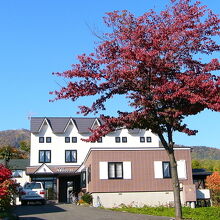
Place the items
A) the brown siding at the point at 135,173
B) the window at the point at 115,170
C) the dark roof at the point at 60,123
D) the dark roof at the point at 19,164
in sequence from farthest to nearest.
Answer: the dark roof at the point at 19,164 < the dark roof at the point at 60,123 < the window at the point at 115,170 < the brown siding at the point at 135,173

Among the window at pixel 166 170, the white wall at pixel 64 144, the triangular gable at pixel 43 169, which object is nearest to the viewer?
the window at pixel 166 170

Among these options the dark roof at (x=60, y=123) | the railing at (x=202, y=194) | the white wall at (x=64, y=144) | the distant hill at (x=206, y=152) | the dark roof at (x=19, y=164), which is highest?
the distant hill at (x=206, y=152)

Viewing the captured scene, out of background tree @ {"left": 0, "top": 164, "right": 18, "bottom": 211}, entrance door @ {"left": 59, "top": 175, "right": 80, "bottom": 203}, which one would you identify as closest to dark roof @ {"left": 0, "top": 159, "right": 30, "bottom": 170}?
entrance door @ {"left": 59, "top": 175, "right": 80, "bottom": 203}

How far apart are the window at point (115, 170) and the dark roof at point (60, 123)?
19.2 metres

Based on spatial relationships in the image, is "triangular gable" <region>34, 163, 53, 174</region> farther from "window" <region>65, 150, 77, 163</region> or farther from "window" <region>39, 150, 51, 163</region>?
"window" <region>65, 150, 77, 163</region>

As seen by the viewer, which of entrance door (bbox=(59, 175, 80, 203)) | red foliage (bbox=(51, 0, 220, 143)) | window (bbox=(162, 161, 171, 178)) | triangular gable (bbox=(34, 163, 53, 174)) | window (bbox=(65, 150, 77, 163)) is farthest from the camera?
window (bbox=(65, 150, 77, 163))

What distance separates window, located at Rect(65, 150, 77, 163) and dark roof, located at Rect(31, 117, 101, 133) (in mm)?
2771

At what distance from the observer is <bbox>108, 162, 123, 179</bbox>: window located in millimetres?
25641

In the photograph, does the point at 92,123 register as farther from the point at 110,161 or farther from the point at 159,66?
the point at 159,66

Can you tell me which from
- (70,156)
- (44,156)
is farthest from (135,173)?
(44,156)

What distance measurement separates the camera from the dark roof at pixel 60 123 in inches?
1761

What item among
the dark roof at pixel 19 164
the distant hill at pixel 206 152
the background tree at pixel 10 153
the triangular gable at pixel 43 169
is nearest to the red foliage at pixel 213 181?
the triangular gable at pixel 43 169

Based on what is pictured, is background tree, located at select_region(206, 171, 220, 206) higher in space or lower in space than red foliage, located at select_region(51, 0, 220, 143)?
lower

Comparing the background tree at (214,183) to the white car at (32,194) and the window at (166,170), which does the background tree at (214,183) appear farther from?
the white car at (32,194)
